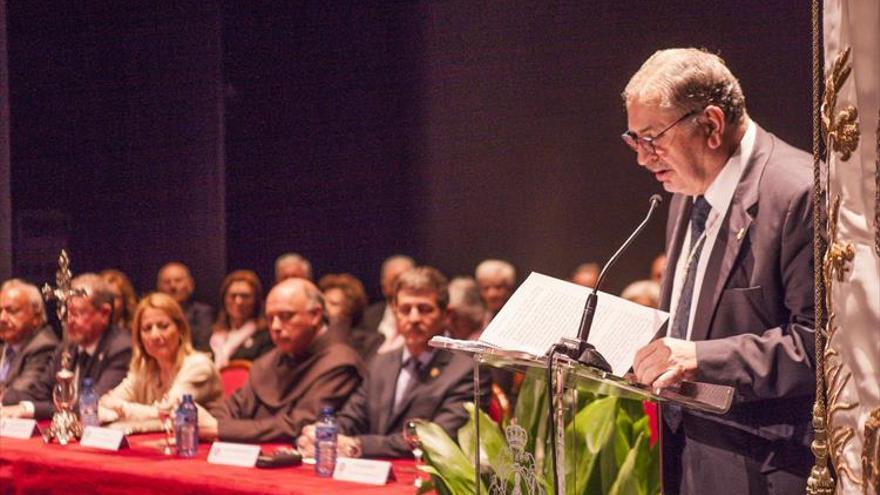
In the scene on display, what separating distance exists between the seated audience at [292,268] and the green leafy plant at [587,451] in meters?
5.70

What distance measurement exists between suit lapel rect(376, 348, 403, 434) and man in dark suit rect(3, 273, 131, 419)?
1.49 meters

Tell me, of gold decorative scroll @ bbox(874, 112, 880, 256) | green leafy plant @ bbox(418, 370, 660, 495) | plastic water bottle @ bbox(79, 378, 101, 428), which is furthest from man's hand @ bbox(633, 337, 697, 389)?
plastic water bottle @ bbox(79, 378, 101, 428)

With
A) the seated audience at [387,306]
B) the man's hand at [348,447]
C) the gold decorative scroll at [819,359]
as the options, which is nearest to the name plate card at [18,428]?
the man's hand at [348,447]

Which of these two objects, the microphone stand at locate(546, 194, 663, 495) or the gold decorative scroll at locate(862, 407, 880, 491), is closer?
the gold decorative scroll at locate(862, 407, 880, 491)

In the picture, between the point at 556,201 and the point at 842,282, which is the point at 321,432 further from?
the point at 556,201

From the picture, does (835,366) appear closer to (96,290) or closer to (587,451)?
(587,451)

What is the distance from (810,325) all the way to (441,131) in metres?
6.07

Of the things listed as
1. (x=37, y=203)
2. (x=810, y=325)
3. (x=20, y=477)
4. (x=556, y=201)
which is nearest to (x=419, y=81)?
(x=556, y=201)

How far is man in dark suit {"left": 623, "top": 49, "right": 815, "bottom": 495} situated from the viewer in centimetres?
200

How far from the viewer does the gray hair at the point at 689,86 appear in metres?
2.18

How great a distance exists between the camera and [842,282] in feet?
3.91

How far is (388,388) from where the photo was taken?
4082mm

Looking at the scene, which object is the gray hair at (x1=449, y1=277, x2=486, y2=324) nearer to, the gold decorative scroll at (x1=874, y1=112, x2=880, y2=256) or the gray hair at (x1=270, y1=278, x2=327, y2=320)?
the gray hair at (x1=270, y1=278, x2=327, y2=320)

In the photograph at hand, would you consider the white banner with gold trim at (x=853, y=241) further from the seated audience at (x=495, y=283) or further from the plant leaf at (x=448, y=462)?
the seated audience at (x=495, y=283)
